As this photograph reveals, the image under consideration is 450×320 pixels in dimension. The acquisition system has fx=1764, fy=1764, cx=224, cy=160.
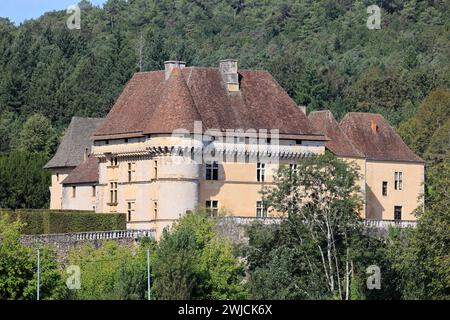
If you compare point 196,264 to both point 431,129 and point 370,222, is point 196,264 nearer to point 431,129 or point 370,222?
point 370,222

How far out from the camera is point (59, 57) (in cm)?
16725

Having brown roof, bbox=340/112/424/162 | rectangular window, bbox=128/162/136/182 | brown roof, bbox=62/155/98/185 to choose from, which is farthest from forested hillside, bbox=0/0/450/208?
rectangular window, bbox=128/162/136/182

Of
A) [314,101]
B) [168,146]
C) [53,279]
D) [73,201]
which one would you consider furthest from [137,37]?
[53,279]

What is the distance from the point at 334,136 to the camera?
279 ft

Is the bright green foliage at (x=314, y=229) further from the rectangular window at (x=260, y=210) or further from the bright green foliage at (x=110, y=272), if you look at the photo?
the bright green foliage at (x=110, y=272)

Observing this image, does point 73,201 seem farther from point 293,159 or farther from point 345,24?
point 345,24

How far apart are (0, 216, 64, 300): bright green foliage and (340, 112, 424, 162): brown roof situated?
22.8m

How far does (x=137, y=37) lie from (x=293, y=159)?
99.5m

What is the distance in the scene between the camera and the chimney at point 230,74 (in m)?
81.1

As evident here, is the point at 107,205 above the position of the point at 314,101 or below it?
below

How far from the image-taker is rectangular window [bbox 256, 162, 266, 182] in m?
80.1

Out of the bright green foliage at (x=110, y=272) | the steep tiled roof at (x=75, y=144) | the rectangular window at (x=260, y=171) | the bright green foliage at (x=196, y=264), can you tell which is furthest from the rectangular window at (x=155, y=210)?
the steep tiled roof at (x=75, y=144)

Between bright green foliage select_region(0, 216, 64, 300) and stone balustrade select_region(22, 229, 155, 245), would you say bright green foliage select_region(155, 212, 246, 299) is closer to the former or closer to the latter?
stone balustrade select_region(22, 229, 155, 245)

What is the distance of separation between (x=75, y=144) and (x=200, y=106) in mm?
16575
